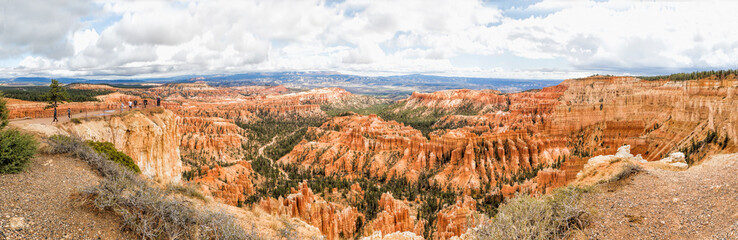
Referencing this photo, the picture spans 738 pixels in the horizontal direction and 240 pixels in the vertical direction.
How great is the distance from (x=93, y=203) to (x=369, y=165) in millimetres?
45789

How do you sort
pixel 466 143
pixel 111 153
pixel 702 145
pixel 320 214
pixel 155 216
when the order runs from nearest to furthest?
pixel 155 216, pixel 111 153, pixel 702 145, pixel 320 214, pixel 466 143

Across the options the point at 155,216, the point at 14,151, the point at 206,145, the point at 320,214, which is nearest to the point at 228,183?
the point at 320,214

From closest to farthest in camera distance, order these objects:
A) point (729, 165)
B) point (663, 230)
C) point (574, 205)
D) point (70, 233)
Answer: point (70, 233), point (663, 230), point (574, 205), point (729, 165)

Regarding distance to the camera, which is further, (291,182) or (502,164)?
(502,164)

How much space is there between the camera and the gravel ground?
18.5ft

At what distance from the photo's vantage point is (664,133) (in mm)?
31391

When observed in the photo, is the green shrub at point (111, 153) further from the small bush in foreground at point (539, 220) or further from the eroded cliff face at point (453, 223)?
the eroded cliff face at point (453, 223)

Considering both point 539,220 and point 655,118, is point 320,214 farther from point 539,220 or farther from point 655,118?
point 655,118

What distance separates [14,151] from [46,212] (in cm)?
340

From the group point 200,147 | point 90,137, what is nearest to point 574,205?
point 90,137

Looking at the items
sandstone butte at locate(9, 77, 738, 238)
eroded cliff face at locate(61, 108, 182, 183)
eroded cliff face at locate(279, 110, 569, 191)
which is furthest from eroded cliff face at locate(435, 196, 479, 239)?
eroded cliff face at locate(61, 108, 182, 183)

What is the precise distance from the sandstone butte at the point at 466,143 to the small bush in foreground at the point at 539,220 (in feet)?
4.18

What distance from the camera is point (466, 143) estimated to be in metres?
50.6

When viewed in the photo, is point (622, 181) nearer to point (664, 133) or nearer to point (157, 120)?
point (157, 120)
